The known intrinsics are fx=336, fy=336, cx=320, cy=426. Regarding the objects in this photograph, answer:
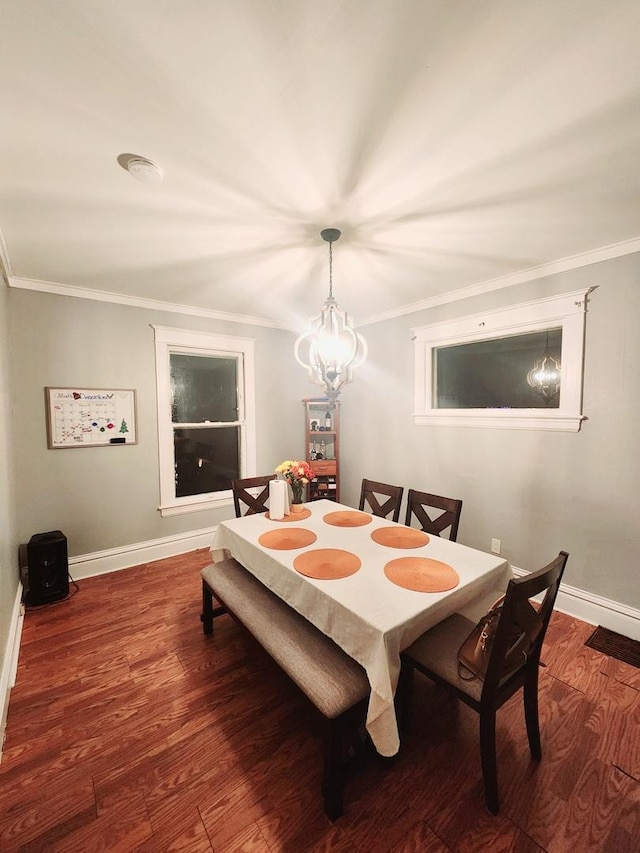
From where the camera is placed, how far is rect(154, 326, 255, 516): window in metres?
3.36

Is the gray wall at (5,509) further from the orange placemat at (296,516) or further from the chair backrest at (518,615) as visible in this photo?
the chair backrest at (518,615)

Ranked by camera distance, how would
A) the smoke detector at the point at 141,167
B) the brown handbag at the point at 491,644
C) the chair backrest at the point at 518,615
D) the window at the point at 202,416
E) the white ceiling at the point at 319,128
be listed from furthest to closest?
the window at the point at 202,416 → the smoke detector at the point at 141,167 → the brown handbag at the point at 491,644 → the chair backrest at the point at 518,615 → the white ceiling at the point at 319,128

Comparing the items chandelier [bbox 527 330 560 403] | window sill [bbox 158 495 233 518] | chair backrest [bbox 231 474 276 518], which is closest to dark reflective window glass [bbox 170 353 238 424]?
window sill [bbox 158 495 233 518]

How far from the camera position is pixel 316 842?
116 centimetres

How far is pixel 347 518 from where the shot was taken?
235 centimetres

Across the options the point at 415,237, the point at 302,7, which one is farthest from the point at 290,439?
the point at 302,7

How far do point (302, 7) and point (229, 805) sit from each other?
102 inches

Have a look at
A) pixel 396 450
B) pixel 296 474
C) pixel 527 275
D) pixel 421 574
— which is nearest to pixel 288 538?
pixel 296 474

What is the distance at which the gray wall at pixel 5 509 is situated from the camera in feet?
6.04

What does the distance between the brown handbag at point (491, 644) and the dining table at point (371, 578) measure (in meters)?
0.16

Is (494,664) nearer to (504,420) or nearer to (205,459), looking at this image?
(504,420)

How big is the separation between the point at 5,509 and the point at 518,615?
108 inches

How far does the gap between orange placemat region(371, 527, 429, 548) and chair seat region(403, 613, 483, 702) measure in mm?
394

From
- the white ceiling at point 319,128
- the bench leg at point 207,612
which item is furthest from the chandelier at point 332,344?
the bench leg at point 207,612
